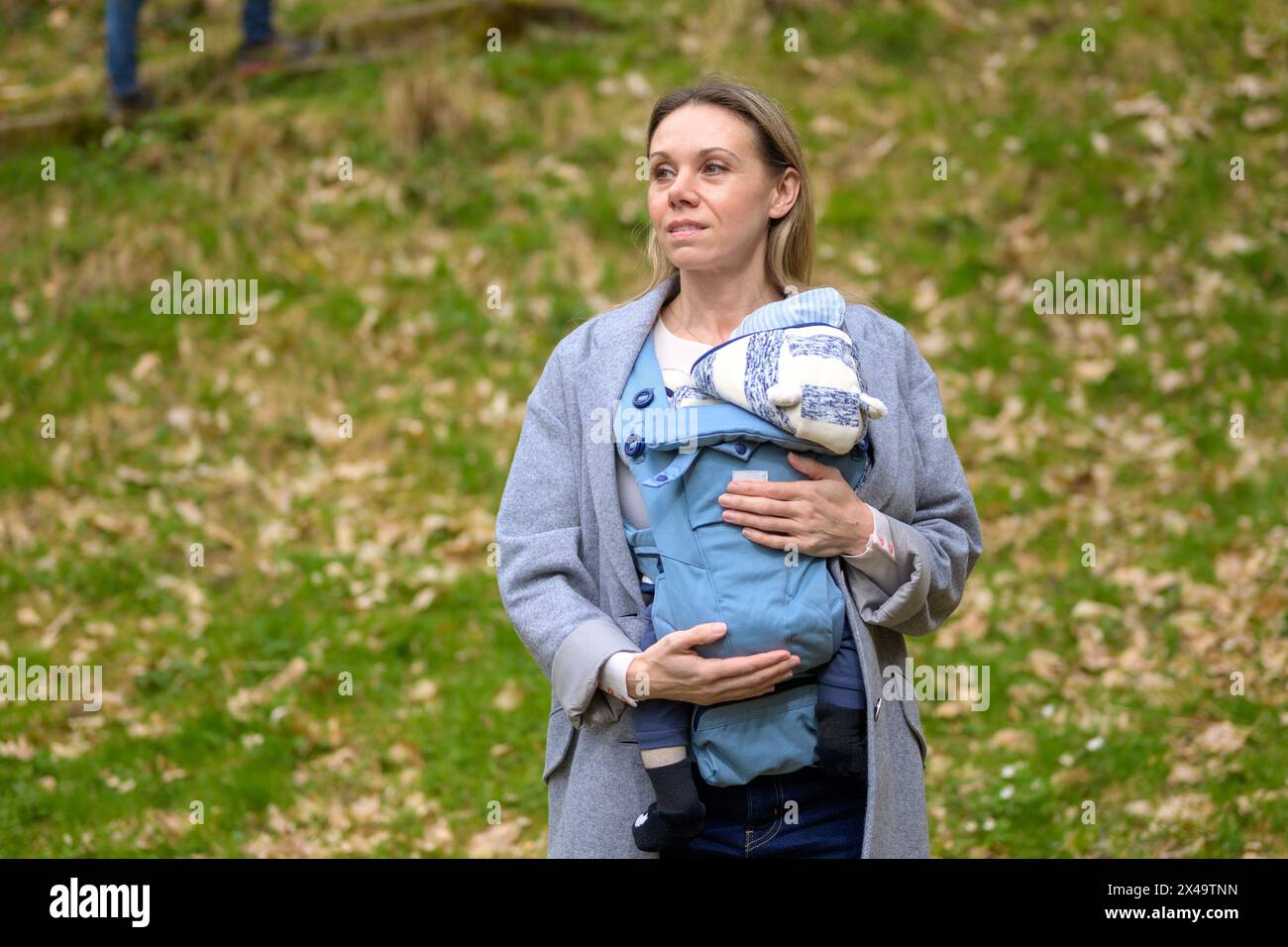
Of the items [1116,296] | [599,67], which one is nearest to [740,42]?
[599,67]

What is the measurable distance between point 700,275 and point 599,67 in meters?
7.18

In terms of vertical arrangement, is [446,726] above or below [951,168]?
below

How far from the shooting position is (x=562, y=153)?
8906mm

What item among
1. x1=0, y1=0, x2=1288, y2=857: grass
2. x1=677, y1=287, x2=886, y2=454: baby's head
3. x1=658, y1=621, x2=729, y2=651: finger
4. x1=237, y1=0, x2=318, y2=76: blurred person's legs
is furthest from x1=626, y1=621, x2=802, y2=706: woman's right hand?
x1=237, y1=0, x2=318, y2=76: blurred person's legs

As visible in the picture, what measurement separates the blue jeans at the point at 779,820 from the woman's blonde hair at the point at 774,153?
42.1 inches

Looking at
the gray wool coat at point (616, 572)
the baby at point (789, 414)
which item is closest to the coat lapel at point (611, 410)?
the gray wool coat at point (616, 572)

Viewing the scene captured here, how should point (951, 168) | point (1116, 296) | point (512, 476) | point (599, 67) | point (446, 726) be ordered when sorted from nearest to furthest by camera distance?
point (512, 476), point (446, 726), point (1116, 296), point (951, 168), point (599, 67)

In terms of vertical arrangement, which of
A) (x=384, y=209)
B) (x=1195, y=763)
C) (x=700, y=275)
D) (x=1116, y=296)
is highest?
(x=384, y=209)

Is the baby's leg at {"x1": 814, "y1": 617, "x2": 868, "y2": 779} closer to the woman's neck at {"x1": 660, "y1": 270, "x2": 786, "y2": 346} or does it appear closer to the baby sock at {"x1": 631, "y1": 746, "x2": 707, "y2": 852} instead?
the baby sock at {"x1": 631, "y1": 746, "x2": 707, "y2": 852}

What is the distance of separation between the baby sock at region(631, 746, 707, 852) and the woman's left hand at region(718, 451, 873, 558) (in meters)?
0.45

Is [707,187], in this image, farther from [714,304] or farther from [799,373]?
[799,373]

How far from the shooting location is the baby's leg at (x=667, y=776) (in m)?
2.40
